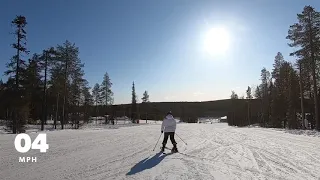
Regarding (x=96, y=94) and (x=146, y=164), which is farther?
(x=96, y=94)

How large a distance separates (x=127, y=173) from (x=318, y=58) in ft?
116

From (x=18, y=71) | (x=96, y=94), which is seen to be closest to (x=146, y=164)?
(x=18, y=71)

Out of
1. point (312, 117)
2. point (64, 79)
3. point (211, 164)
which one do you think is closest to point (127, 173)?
point (211, 164)

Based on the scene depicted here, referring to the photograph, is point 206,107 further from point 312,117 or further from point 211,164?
point 211,164

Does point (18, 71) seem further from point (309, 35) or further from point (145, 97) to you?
point (145, 97)

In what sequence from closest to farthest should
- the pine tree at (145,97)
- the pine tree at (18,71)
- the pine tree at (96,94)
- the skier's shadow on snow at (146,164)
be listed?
the skier's shadow on snow at (146,164) < the pine tree at (18,71) < the pine tree at (96,94) < the pine tree at (145,97)

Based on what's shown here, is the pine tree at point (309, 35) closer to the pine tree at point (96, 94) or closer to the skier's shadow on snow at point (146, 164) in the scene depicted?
the skier's shadow on snow at point (146, 164)

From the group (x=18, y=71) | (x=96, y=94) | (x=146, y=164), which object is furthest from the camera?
(x=96, y=94)

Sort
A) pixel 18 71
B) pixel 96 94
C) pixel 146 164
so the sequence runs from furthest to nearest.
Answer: pixel 96 94 → pixel 18 71 → pixel 146 164

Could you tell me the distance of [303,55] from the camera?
3906 cm

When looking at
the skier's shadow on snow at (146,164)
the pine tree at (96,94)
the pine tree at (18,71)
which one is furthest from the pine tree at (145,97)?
the skier's shadow on snow at (146,164)

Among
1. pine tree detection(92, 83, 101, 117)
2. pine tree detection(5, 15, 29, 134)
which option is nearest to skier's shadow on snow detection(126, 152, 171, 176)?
pine tree detection(5, 15, 29, 134)

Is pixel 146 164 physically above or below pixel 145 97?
below

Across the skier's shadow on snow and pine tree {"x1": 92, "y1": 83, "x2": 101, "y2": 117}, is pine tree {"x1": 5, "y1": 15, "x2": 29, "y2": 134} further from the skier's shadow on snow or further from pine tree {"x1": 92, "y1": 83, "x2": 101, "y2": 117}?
pine tree {"x1": 92, "y1": 83, "x2": 101, "y2": 117}
